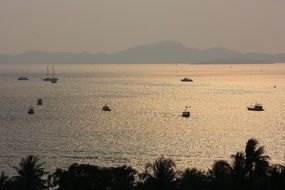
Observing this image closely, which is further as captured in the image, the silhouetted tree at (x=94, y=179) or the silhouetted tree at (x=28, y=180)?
the silhouetted tree at (x=94, y=179)

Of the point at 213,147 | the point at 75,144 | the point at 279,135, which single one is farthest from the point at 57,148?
the point at 279,135

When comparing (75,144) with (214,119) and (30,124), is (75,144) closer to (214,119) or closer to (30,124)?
(30,124)

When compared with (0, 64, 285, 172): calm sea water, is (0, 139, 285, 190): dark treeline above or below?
above

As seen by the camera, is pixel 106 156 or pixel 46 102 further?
pixel 46 102

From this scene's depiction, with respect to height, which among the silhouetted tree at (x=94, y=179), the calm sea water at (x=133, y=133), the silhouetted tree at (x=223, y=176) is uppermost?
the silhouetted tree at (x=223, y=176)

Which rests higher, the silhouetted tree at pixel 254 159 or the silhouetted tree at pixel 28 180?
the silhouetted tree at pixel 254 159

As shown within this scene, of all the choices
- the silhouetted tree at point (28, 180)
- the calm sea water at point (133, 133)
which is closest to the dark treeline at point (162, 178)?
the silhouetted tree at point (28, 180)

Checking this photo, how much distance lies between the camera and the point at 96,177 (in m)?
42.7

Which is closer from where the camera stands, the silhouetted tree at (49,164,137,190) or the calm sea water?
the silhouetted tree at (49,164,137,190)

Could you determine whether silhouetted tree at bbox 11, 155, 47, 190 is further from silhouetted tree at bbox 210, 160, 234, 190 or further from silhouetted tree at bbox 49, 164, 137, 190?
silhouetted tree at bbox 210, 160, 234, 190

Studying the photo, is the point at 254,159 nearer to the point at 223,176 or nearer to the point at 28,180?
the point at 223,176

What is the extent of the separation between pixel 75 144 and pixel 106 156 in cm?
1346

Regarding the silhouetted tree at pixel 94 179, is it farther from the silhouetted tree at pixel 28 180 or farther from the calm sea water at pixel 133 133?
the calm sea water at pixel 133 133

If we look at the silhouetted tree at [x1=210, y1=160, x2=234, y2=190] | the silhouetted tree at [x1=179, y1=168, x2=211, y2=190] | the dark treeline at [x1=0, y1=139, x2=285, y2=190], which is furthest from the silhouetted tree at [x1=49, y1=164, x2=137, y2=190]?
the silhouetted tree at [x1=210, y1=160, x2=234, y2=190]
